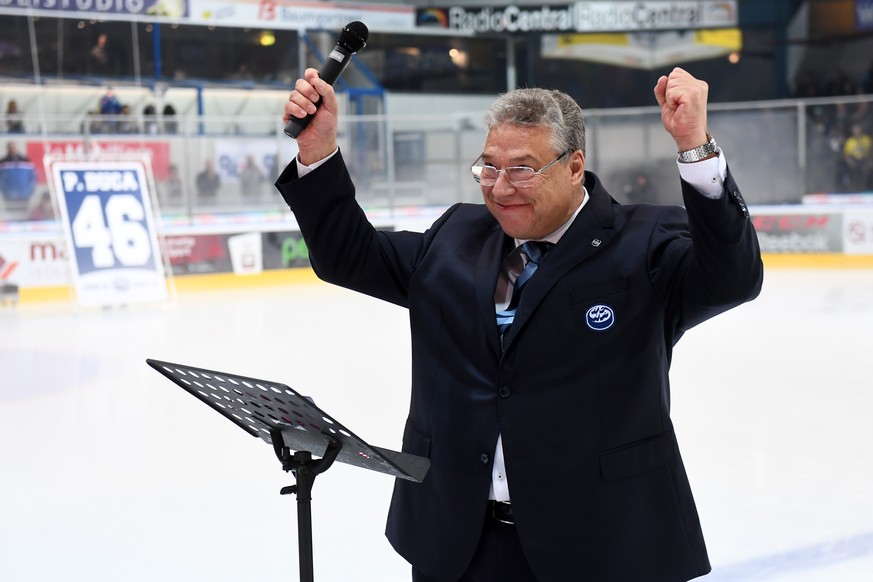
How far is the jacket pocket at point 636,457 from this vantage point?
1.64m

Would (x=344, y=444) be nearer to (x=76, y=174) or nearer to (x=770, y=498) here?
(x=770, y=498)

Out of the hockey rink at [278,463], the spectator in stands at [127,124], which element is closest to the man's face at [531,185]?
the hockey rink at [278,463]

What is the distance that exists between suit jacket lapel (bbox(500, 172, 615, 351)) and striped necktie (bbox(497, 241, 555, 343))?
0.09 feet

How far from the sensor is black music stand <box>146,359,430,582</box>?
4.71 feet

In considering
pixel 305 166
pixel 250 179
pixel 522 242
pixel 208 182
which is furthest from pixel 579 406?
pixel 250 179

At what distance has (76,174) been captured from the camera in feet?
32.4

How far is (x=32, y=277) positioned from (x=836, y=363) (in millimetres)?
7487

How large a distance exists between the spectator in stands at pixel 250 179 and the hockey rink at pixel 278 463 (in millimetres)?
→ 3809

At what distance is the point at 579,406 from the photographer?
1.63 metres

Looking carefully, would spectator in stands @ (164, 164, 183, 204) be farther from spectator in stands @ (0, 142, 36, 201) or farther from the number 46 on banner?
the number 46 on banner

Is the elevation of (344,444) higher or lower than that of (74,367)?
higher

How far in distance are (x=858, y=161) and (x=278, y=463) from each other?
32.8 ft

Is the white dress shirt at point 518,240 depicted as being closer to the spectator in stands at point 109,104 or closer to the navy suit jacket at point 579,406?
the navy suit jacket at point 579,406

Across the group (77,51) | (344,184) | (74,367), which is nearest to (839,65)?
(77,51)
